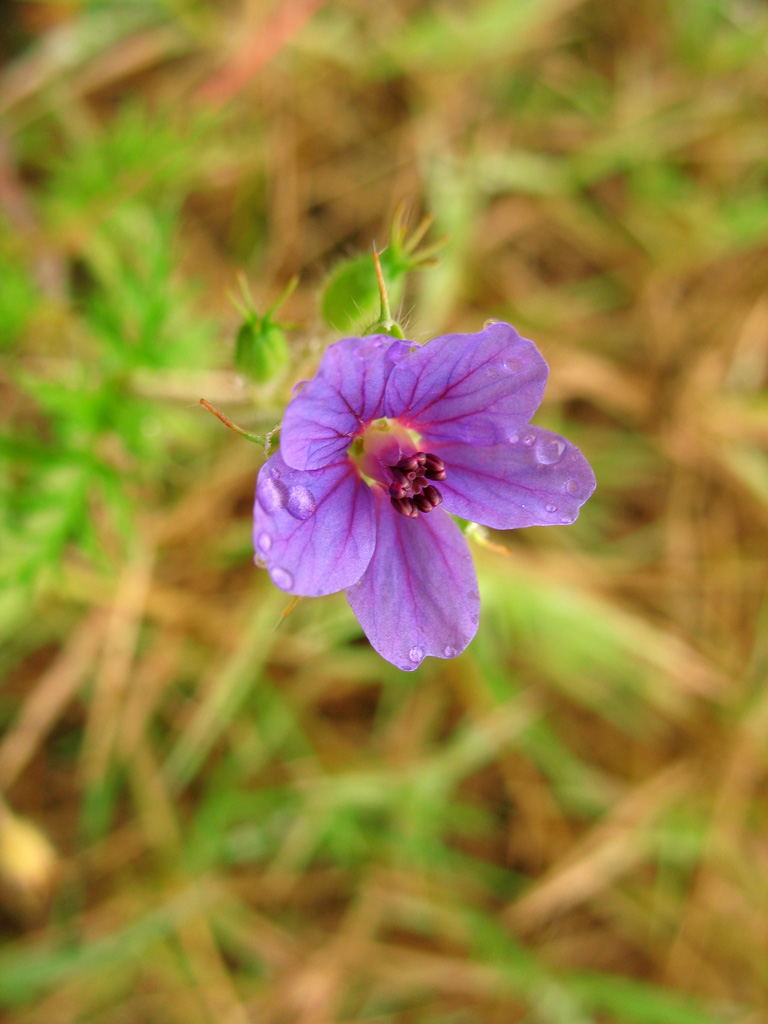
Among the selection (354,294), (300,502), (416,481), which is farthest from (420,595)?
(354,294)

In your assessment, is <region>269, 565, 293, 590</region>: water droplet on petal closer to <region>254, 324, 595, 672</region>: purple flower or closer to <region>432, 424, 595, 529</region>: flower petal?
<region>254, 324, 595, 672</region>: purple flower

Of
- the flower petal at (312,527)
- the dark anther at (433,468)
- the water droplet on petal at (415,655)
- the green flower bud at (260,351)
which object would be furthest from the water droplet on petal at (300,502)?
the green flower bud at (260,351)

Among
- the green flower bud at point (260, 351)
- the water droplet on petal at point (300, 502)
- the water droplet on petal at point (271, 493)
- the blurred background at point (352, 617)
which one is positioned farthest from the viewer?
the blurred background at point (352, 617)

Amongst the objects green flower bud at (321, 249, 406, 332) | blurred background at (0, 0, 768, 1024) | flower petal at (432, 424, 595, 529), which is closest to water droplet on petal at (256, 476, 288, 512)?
flower petal at (432, 424, 595, 529)

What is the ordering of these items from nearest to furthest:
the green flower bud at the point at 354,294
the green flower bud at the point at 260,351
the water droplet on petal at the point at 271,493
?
the water droplet on petal at the point at 271,493, the green flower bud at the point at 260,351, the green flower bud at the point at 354,294

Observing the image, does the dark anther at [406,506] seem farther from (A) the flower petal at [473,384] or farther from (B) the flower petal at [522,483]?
(A) the flower petal at [473,384]

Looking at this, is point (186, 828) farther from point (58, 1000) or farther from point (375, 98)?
point (375, 98)

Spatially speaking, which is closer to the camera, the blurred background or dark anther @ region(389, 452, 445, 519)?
dark anther @ region(389, 452, 445, 519)
